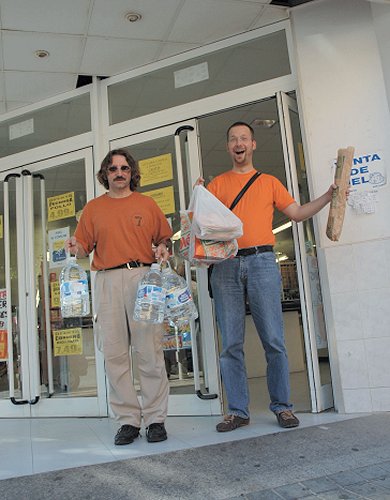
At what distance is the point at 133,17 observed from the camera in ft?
11.7

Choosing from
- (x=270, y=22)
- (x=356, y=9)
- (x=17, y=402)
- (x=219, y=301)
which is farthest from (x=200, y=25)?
(x=17, y=402)

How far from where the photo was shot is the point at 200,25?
3715 millimetres

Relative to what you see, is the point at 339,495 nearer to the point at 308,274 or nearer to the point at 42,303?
the point at 308,274

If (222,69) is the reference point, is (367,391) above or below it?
below

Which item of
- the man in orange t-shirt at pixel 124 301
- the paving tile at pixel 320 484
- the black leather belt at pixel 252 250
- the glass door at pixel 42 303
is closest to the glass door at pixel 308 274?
the black leather belt at pixel 252 250

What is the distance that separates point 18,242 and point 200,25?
2.39 meters

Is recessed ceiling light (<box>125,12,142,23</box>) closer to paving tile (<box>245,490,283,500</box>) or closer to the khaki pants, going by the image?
the khaki pants

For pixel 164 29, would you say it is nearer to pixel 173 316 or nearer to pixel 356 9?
pixel 356 9

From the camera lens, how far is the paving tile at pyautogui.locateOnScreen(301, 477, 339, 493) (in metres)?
1.96

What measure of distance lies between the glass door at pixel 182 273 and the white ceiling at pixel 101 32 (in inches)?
26.1

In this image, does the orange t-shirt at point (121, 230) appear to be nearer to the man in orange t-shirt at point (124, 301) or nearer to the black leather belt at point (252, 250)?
the man in orange t-shirt at point (124, 301)

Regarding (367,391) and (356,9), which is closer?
(367,391)

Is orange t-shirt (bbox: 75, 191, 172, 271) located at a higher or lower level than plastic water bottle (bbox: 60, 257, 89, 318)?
higher

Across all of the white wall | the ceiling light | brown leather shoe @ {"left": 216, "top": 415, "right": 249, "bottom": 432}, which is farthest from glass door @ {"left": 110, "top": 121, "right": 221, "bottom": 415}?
the ceiling light
